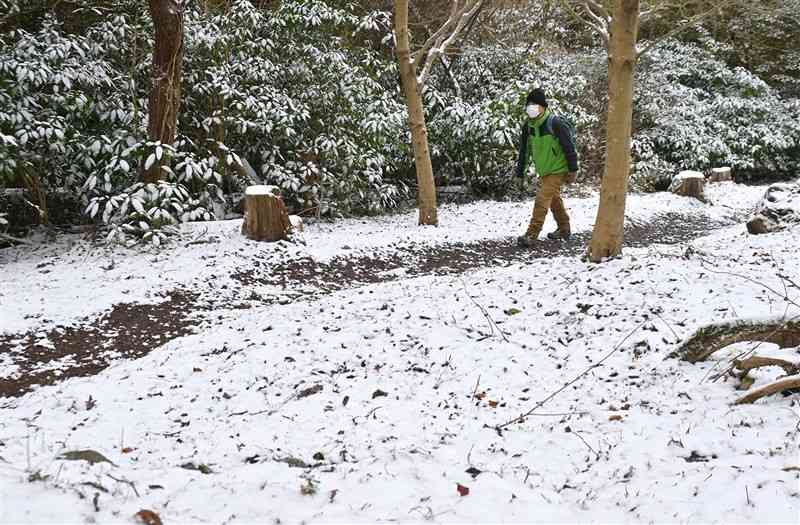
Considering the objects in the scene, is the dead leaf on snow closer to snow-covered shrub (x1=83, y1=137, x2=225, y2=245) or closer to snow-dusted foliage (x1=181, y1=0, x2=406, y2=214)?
snow-covered shrub (x1=83, y1=137, x2=225, y2=245)

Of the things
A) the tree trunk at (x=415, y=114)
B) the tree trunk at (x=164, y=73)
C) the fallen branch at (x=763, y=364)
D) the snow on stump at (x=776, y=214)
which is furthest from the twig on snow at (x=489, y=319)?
the snow on stump at (x=776, y=214)

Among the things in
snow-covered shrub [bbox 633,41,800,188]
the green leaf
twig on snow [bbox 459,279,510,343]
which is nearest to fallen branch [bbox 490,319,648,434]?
twig on snow [bbox 459,279,510,343]

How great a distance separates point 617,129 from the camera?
512 cm

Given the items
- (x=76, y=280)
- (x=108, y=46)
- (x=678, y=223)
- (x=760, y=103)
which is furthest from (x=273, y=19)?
(x=760, y=103)

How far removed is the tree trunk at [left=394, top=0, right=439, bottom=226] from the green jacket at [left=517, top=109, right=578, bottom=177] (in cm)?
198

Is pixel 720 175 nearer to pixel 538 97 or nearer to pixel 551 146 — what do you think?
pixel 551 146

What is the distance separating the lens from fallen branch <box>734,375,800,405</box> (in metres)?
2.86

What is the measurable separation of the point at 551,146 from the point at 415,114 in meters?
2.40

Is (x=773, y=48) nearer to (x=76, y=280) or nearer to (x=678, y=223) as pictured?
(x=678, y=223)

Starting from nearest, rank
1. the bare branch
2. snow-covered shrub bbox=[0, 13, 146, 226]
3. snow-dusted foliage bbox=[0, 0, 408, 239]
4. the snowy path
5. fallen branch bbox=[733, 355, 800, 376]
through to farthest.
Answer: fallen branch bbox=[733, 355, 800, 376]
the snowy path
the bare branch
snow-covered shrub bbox=[0, 13, 146, 226]
snow-dusted foliage bbox=[0, 0, 408, 239]

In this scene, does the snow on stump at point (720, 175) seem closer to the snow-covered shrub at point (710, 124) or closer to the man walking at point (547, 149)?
the snow-covered shrub at point (710, 124)

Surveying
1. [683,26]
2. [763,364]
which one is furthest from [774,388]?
[683,26]

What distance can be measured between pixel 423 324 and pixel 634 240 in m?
5.89

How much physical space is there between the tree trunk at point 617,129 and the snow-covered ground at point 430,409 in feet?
1.02
